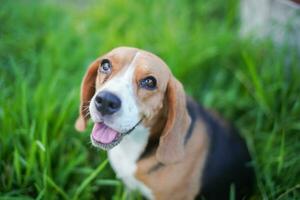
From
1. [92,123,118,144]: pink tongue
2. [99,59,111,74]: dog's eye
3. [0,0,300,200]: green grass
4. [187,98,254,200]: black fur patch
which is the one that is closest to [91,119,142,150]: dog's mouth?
[92,123,118,144]: pink tongue

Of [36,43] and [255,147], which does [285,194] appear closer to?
[255,147]

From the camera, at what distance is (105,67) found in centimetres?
270

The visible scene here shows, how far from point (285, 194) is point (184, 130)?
31.7 inches

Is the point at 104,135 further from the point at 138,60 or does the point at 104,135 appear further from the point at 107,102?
the point at 138,60

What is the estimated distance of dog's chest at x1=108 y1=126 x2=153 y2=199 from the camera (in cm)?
291

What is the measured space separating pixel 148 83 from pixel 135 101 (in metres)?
0.13

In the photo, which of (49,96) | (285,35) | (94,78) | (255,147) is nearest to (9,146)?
(49,96)

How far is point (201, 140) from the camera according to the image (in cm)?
304

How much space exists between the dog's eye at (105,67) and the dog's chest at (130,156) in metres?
0.39

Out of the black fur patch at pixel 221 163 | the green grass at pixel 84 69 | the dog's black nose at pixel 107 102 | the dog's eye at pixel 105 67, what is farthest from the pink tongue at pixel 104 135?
the black fur patch at pixel 221 163

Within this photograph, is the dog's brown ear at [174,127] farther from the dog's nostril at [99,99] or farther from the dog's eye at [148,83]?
the dog's nostril at [99,99]

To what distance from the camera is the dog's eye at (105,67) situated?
8.80 ft

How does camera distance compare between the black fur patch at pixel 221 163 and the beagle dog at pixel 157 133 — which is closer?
the beagle dog at pixel 157 133

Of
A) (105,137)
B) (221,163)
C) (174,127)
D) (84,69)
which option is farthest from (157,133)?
(84,69)
